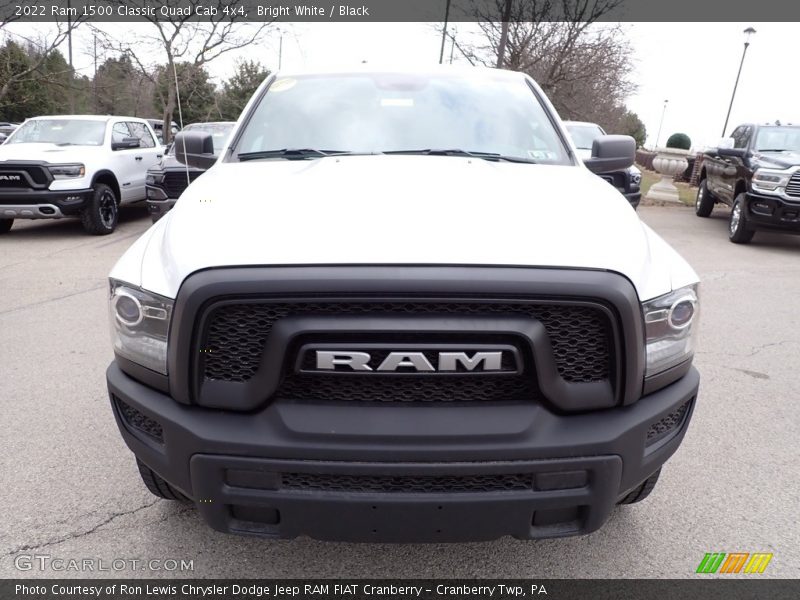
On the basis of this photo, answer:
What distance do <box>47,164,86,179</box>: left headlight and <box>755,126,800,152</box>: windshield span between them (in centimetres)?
1074

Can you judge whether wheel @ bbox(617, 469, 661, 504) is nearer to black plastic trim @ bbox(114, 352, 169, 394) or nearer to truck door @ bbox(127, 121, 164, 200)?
black plastic trim @ bbox(114, 352, 169, 394)

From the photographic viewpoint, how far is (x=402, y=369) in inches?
64.8

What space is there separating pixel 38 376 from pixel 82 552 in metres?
2.03

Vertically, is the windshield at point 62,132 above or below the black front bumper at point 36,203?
above

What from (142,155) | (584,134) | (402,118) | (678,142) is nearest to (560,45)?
(678,142)

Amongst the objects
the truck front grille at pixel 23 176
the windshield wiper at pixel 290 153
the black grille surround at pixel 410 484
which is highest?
the windshield wiper at pixel 290 153

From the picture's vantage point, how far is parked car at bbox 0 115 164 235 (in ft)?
27.9

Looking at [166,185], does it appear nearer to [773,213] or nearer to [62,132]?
[62,132]

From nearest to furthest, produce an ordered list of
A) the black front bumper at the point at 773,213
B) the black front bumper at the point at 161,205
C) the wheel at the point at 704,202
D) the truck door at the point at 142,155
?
the black front bumper at the point at 773,213 → the black front bumper at the point at 161,205 → the truck door at the point at 142,155 → the wheel at the point at 704,202

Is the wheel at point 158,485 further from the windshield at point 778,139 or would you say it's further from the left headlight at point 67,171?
the windshield at point 778,139

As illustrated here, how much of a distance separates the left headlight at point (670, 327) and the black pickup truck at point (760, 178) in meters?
8.16

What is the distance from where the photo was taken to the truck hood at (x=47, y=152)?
340 inches

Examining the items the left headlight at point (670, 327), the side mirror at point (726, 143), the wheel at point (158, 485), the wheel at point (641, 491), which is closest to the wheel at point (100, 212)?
the wheel at point (158, 485)

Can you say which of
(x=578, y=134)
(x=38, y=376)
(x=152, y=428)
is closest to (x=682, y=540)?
(x=152, y=428)
